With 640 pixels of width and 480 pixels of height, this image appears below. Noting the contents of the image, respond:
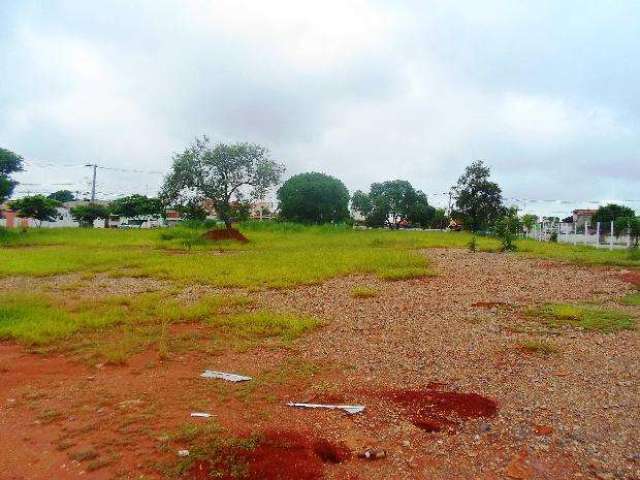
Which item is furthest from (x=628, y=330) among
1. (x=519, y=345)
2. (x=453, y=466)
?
(x=453, y=466)

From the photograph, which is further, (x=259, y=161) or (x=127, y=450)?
(x=259, y=161)

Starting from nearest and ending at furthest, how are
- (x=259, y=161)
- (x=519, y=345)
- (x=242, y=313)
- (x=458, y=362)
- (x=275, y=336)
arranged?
(x=458, y=362) → (x=519, y=345) → (x=275, y=336) → (x=242, y=313) → (x=259, y=161)

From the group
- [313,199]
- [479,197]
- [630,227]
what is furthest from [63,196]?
[630,227]

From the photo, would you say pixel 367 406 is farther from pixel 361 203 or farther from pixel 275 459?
pixel 361 203

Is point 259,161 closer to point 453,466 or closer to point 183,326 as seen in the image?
point 183,326

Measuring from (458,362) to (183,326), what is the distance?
4.69 metres

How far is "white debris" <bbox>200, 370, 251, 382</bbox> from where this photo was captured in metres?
6.09

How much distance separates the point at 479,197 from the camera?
56.1 meters

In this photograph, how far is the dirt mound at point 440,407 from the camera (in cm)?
493

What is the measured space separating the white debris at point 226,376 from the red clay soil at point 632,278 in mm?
10734

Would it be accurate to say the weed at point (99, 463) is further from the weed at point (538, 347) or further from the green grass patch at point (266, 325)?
the weed at point (538, 347)

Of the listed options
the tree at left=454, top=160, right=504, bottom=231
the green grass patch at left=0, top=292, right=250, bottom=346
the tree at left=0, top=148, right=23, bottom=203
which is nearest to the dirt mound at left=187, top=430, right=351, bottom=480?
the green grass patch at left=0, top=292, right=250, bottom=346

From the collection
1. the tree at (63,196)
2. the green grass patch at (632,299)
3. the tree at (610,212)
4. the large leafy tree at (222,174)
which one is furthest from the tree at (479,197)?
the tree at (63,196)

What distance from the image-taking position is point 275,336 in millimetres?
8148
